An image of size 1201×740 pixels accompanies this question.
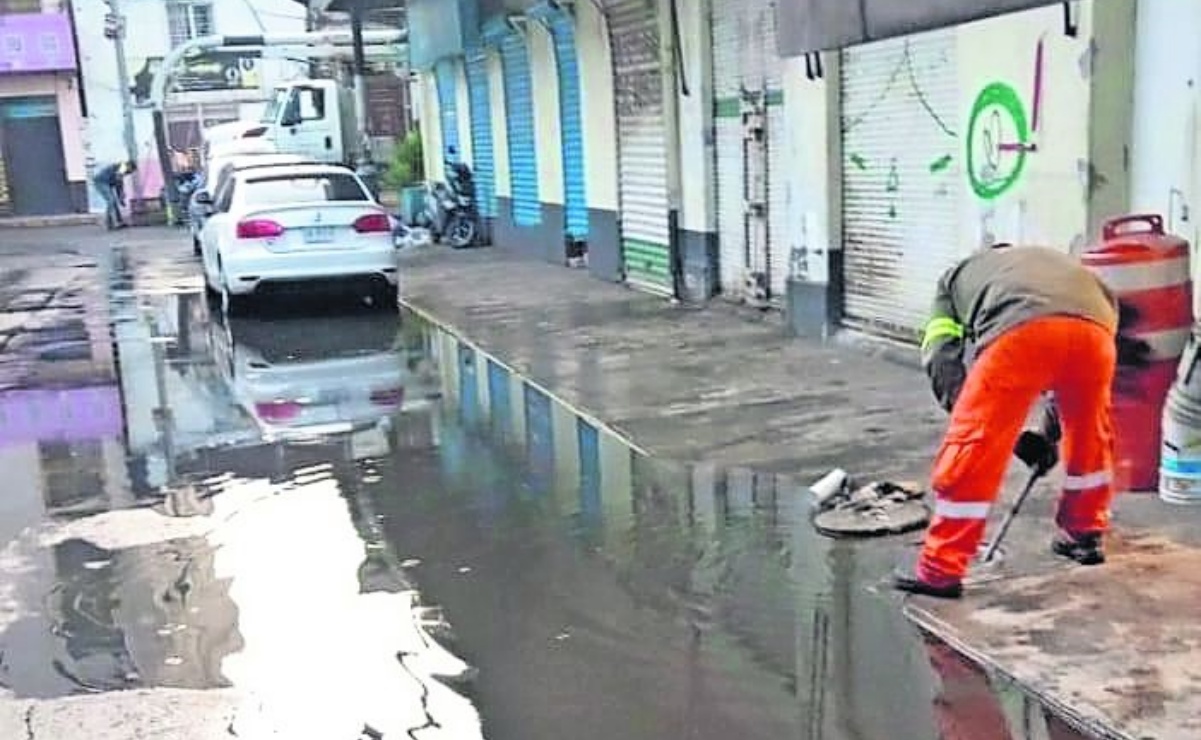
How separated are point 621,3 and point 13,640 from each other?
11852mm

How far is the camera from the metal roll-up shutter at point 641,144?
15.3 m

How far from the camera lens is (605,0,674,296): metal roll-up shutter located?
15289 mm

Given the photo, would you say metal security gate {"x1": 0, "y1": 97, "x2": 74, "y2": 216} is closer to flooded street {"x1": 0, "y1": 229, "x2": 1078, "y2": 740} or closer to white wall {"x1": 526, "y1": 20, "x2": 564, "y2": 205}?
white wall {"x1": 526, "y1": 20, "x2": 564, "y2": 205}

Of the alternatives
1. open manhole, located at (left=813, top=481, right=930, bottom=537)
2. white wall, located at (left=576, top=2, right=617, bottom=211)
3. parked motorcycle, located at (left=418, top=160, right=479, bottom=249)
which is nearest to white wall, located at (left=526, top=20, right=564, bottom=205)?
white wall, located at (left=576, top=2, right=617, bottom=211)

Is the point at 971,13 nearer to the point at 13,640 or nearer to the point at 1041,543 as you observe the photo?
the point at 1041,543

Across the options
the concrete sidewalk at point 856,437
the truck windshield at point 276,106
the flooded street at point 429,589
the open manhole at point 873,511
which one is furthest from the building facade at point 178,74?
the open manhole at point 873,511

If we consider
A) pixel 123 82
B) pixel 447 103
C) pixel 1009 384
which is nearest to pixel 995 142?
pixel 1009 384

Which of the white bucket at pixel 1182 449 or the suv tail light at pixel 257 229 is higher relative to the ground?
the suv tail light at pixel 257 229

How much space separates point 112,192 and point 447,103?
12.3 m

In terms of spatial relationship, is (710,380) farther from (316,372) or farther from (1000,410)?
(1000,410)

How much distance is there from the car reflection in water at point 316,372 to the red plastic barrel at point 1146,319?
14.2 ft

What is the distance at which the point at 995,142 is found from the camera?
358 inches

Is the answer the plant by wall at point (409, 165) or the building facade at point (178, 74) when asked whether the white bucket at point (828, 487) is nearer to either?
the plant by wall at point (409, 165)

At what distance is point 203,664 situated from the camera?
5.35m
